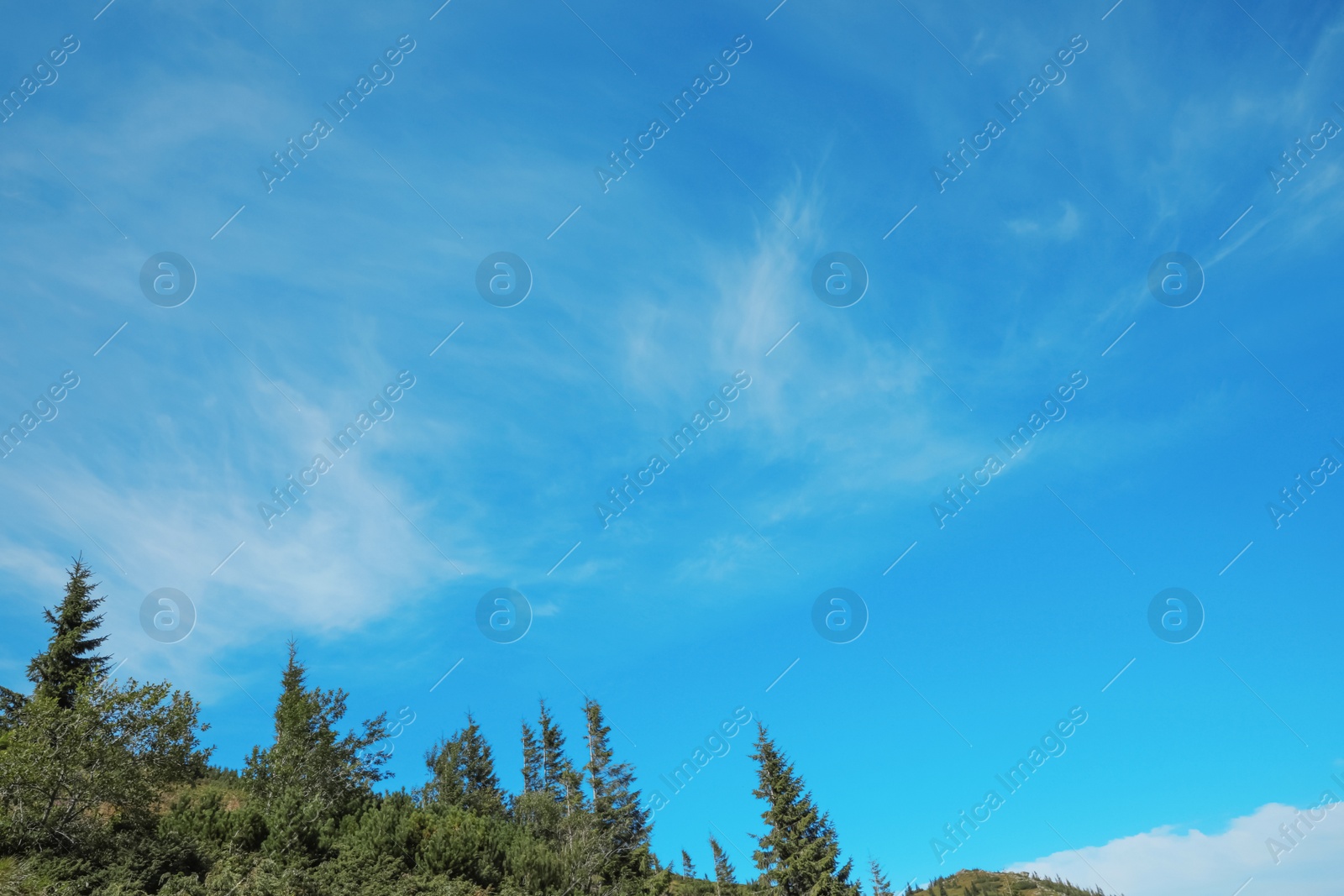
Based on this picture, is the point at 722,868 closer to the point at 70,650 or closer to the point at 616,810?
the point at 616,810

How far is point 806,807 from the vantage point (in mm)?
42469

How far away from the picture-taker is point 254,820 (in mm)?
24141

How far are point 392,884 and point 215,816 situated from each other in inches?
274

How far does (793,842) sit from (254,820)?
29.5m

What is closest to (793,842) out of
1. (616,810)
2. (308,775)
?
(616,810)

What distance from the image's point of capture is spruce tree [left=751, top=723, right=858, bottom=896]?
1560 inches

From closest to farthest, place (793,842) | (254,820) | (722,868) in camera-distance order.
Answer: (254,820) < (793,842) < (722,868)

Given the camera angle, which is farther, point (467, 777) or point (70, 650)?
point (467, 777)

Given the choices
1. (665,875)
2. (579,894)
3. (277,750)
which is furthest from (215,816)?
(665,875)

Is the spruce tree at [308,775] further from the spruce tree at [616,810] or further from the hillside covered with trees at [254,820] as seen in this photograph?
the spruce tree at [616,810]

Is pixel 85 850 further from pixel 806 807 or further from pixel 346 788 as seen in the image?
pixel 806 807

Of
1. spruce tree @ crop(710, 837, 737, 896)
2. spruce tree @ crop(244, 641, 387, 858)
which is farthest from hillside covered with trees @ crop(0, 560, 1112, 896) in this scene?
spruce tree @ crop(710, 837, 737, 896)

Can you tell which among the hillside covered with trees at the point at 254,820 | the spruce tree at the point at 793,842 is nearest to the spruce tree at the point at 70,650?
the hillside covered with trees at the point at 254,820

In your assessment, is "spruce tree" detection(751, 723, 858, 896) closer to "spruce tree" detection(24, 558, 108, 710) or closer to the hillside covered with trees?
the hillside covered with trees
